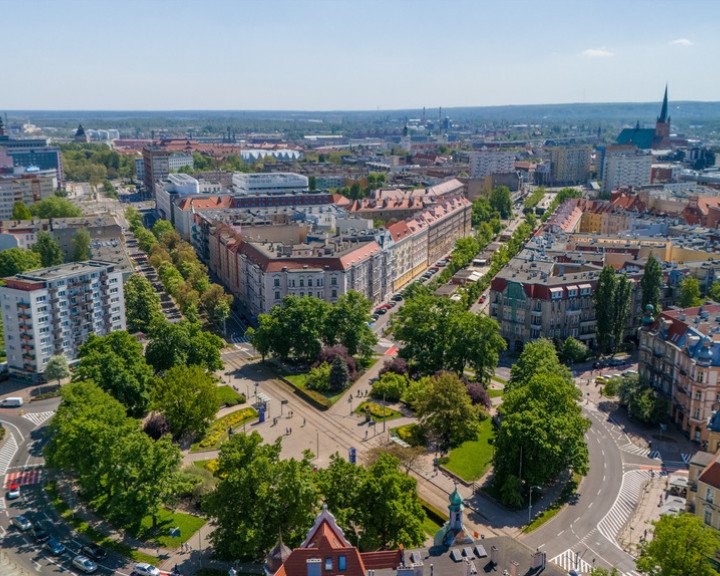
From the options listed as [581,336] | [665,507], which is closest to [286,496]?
[665,507]

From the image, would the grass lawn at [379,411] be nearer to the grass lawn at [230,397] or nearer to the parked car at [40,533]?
the grass lawn at [230,397]

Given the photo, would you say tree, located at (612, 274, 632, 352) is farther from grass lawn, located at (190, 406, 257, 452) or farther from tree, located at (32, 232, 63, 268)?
tree, located at (32, 232, 63, 268)

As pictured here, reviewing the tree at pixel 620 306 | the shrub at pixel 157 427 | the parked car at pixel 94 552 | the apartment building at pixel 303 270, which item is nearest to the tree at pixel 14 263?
the apartment building at pixel 303 270

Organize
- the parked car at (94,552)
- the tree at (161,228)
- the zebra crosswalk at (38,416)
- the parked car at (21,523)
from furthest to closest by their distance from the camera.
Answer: the tree at (161,228) → the zebra crosswalk at (38,416) → the parked car at (21,523) → the parked car at (94,552)

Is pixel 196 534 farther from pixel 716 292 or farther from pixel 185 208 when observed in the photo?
pixel 185 208

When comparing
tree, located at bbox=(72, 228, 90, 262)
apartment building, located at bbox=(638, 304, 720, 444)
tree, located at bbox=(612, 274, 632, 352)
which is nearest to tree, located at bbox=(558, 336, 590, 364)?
tree, located at bbox=(612, 274, 632, 352)
